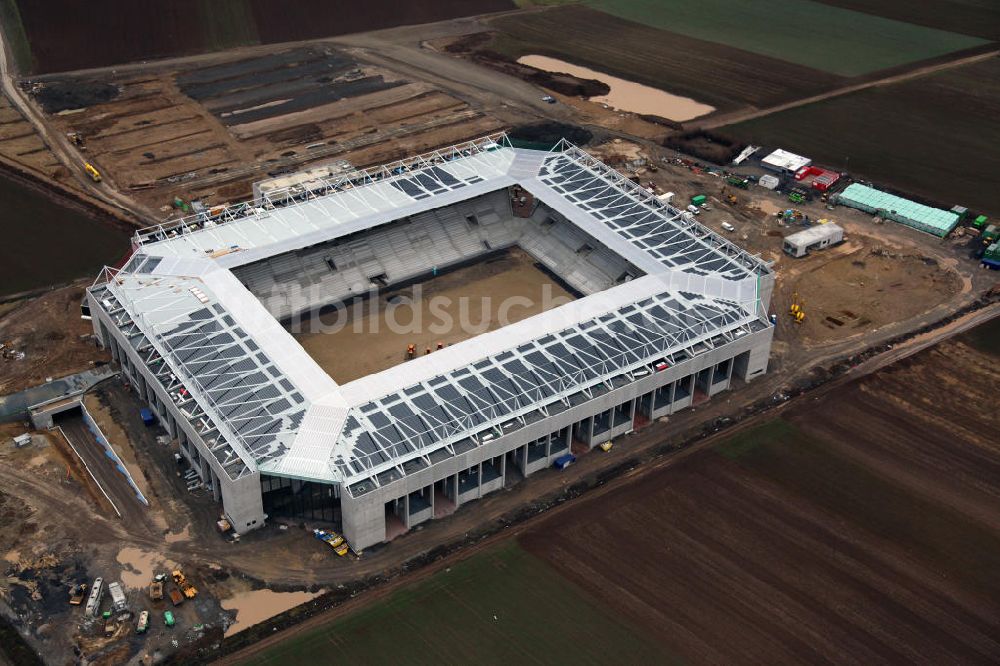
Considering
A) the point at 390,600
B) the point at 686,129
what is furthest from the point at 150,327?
the point at 686,129

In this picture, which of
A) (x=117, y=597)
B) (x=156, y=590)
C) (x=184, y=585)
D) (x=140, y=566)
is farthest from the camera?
(x=140, y=566)

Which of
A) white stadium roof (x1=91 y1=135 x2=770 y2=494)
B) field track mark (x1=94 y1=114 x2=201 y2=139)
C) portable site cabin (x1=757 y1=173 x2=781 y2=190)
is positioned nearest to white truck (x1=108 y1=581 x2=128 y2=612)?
white stadium roof (x1=91 y1=135 x2=770 y2=494)

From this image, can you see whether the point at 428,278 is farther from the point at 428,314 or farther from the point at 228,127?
the point at 228,127

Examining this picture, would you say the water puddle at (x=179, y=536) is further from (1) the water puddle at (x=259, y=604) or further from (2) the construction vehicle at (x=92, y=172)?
(2) the construction vehicle at (x=92, y=172)

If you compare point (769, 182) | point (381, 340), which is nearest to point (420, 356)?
point (381, 340)

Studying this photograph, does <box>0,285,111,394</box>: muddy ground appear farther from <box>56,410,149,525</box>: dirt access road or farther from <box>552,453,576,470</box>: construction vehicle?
<box>552,453,576,470</box>: construction vehicle
